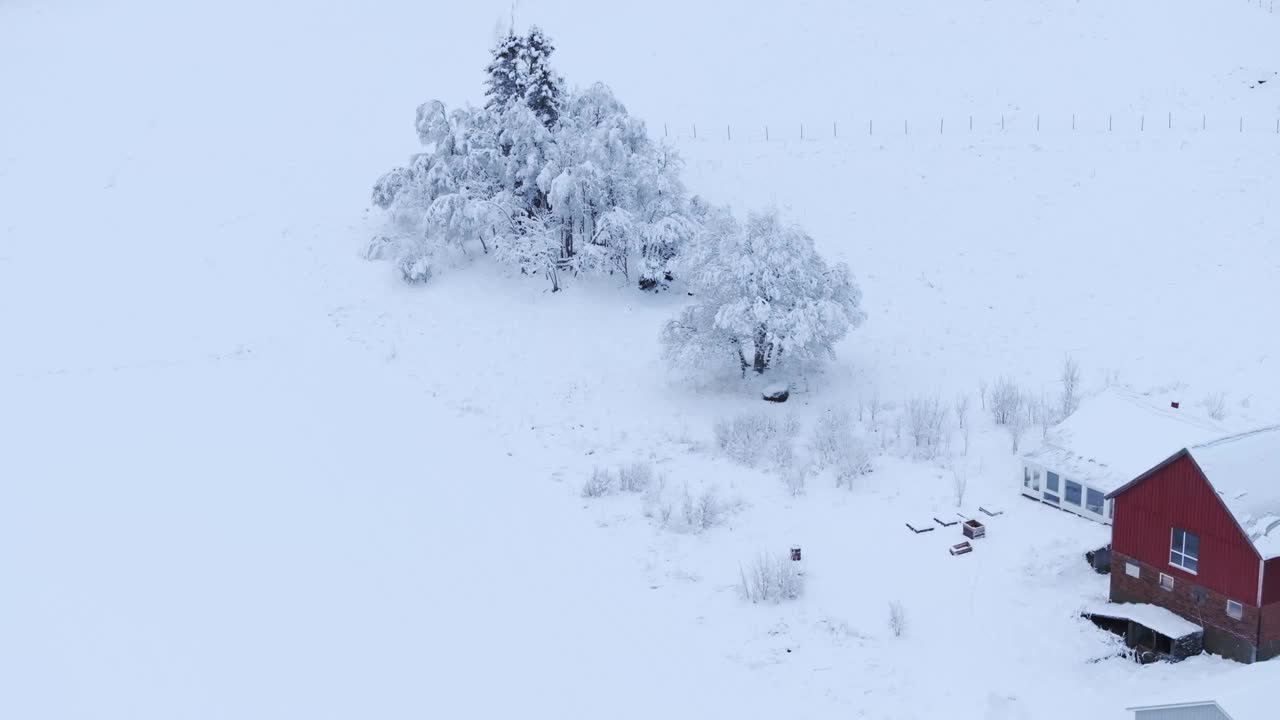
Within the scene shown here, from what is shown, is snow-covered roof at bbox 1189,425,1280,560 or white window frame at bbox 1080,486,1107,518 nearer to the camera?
snow-covered roof at bbox 1189,425,1280,560

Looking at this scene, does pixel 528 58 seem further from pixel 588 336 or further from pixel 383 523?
pixel 383 523

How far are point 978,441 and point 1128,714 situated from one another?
39.2 ft

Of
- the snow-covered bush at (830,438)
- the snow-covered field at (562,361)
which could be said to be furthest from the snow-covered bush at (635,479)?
the snow-covered bush at (830,438)

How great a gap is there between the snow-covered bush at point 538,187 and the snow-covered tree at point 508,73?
44 mm

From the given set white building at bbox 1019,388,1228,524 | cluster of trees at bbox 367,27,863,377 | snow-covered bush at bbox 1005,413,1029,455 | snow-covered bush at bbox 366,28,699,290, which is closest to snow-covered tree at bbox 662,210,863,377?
cluster of trees at bbox 367,27,863,377

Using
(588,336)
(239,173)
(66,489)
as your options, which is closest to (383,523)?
(66,489)

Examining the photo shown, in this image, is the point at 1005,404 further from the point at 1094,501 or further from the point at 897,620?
the point at 897,620

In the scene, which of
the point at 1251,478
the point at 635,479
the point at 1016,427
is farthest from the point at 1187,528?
the point at 635,479

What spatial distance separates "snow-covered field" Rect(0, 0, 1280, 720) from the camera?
Answer: 1891 centimetres

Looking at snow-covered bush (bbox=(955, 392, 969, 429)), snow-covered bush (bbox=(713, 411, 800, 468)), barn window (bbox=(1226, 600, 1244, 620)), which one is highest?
snow-covered bush (bbox=(955, 392, 969, 429))

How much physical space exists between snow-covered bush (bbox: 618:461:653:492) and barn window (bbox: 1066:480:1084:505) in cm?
1009

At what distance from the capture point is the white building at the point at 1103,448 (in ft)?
73.4

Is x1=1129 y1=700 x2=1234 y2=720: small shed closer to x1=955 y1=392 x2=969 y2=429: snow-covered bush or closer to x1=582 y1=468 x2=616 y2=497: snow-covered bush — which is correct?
x1=582 y1=468 x2=616 y2=497: snow-covered bush

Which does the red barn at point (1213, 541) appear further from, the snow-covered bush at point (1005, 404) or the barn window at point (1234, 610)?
the snow-covered bush at point (1005, 404)
